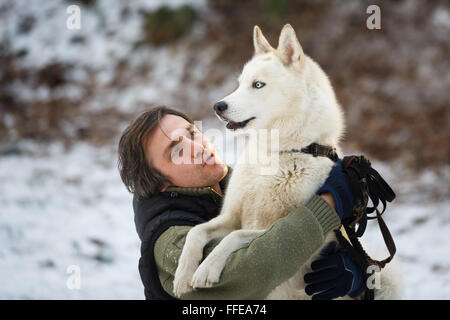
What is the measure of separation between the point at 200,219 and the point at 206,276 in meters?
0.50

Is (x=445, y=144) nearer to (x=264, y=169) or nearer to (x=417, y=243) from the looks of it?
(x=417, y=243)

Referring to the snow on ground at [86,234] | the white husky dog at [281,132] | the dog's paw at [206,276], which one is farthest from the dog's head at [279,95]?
the snow on ground at [86,234]

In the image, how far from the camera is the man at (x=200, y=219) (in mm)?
1646

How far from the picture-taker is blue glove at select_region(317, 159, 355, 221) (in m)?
1.82

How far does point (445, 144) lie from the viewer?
656 cm

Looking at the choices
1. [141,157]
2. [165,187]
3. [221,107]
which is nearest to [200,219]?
[165,187]

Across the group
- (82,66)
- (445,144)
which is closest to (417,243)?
(445,144)

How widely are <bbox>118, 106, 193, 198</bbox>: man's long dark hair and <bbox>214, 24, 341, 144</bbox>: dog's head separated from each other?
351mm

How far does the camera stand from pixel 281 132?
2.17 meters

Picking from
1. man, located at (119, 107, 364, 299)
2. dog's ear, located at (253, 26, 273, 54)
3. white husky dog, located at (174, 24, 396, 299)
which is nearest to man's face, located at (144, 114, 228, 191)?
→ man, located at (119, 107, 364, 299)

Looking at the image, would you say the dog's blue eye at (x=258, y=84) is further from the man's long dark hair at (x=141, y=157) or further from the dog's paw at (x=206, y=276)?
the dog's paw at (x=206, y=276)

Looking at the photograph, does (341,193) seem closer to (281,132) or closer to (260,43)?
(281,132)
